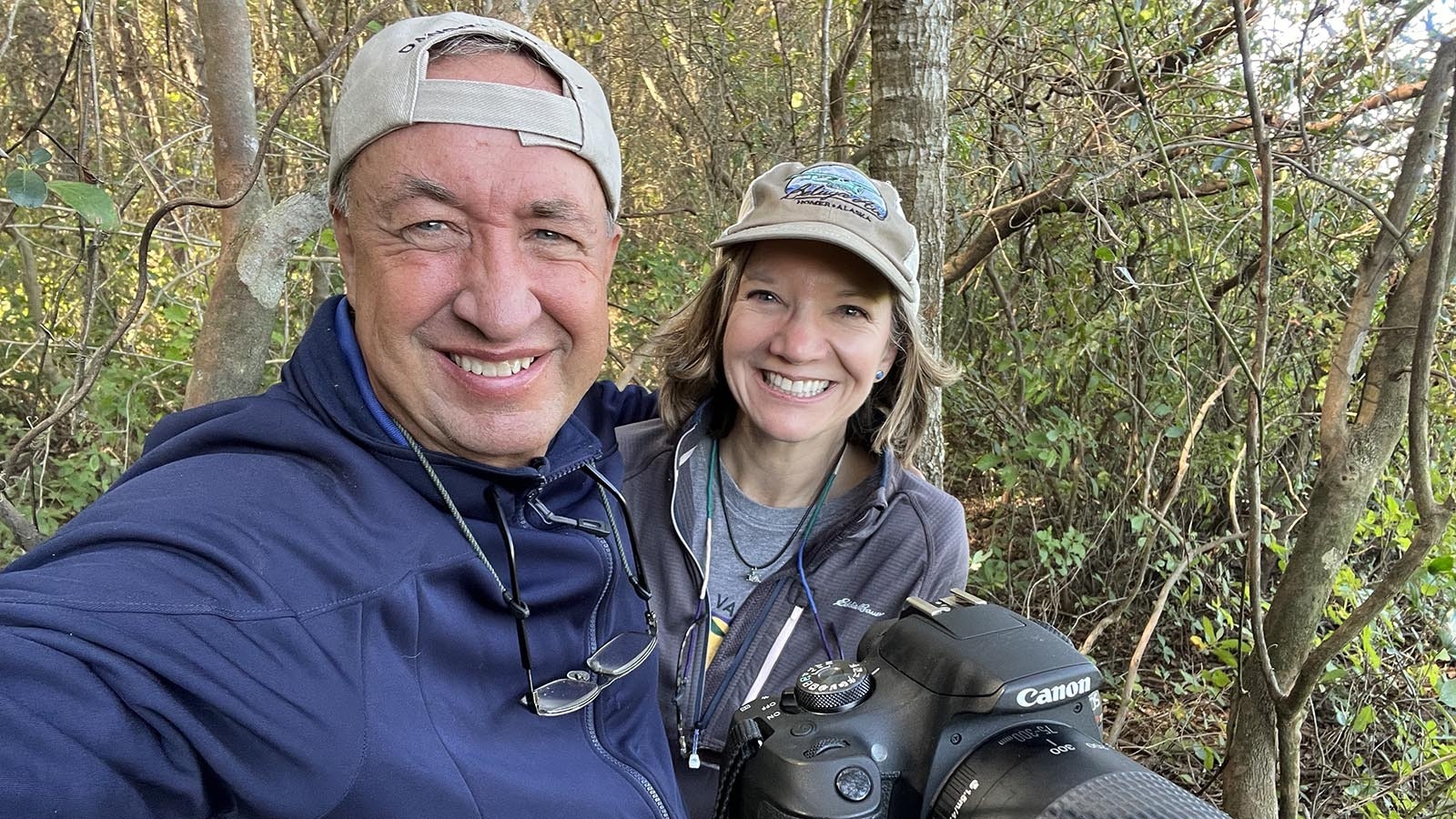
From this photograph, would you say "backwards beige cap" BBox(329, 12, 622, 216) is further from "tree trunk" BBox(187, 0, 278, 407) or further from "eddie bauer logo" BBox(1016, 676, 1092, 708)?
"eddie bauer logo" BBox(1016, 676, 1092, 708)

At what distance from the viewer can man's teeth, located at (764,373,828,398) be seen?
1.48 meters

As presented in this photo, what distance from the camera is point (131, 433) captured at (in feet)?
9.35

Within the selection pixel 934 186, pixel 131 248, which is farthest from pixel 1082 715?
pixel 131 248

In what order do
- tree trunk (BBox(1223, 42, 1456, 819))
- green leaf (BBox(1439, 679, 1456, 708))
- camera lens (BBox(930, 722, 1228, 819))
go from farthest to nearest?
tree trunk (BBox(1223, 42, 1456, 819)) < green leaf (BBox(1439, 679, 1456, 708)) < camera lens (BBox(930, 722, 1228, 819))

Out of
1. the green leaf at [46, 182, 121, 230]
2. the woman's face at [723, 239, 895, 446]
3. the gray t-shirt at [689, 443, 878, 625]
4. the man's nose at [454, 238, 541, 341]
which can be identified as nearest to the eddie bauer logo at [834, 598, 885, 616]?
the gray t-shirt at [689, 443, 878, 625]

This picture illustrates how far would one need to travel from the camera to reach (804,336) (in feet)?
4.75

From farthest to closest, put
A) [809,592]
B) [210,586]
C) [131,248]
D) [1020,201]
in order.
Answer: [131,248] → [1020,201] → [809,592] → [210,586]

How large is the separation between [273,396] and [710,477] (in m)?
0.83

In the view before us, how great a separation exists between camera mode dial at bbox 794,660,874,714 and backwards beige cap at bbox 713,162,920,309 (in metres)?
0.67

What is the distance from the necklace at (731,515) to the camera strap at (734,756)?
18.4 inches

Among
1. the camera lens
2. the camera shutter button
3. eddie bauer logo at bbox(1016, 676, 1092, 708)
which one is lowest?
the camera shutter button

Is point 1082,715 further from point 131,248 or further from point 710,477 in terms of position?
point 131,248

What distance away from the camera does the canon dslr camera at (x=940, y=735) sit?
896 millimetres

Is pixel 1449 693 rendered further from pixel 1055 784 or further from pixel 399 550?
pixel 399 550
